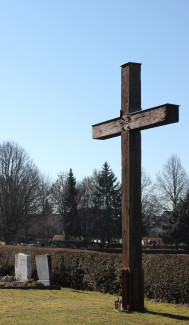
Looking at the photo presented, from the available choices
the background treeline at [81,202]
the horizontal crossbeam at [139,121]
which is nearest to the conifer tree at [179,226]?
the background treeline at [81,202]

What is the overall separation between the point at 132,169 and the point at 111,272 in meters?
6.58

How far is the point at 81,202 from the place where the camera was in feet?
225

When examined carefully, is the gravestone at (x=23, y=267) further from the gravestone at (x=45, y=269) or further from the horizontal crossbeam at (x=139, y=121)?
the horizontal crossbeam at (x=139, y=121)

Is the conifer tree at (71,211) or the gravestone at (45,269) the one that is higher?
the conifer tree at (71,211)

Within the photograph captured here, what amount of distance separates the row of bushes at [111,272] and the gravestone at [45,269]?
3.64 ft

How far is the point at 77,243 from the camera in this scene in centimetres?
6003

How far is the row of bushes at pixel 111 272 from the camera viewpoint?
1305cm

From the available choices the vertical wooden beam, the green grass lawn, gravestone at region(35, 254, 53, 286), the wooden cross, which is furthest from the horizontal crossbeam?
gravestone at region(35, 254, 53, 286)

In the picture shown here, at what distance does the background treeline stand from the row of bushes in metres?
31.1

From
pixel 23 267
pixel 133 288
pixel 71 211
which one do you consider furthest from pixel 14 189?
pixel 133 288

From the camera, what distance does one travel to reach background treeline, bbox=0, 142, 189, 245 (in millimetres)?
51781

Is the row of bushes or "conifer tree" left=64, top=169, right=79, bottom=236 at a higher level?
"conifer tree" left=64, top=169, right=79, bottom=236

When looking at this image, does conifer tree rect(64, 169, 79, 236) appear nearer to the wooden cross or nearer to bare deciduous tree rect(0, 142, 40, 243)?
bare deciduous tree rect(0, 142, 40, 243)

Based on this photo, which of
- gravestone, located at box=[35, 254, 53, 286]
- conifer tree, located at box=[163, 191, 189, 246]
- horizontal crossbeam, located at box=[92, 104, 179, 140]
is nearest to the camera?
horizontal crossbeam, located at box=[92, 104, 179, 140]
